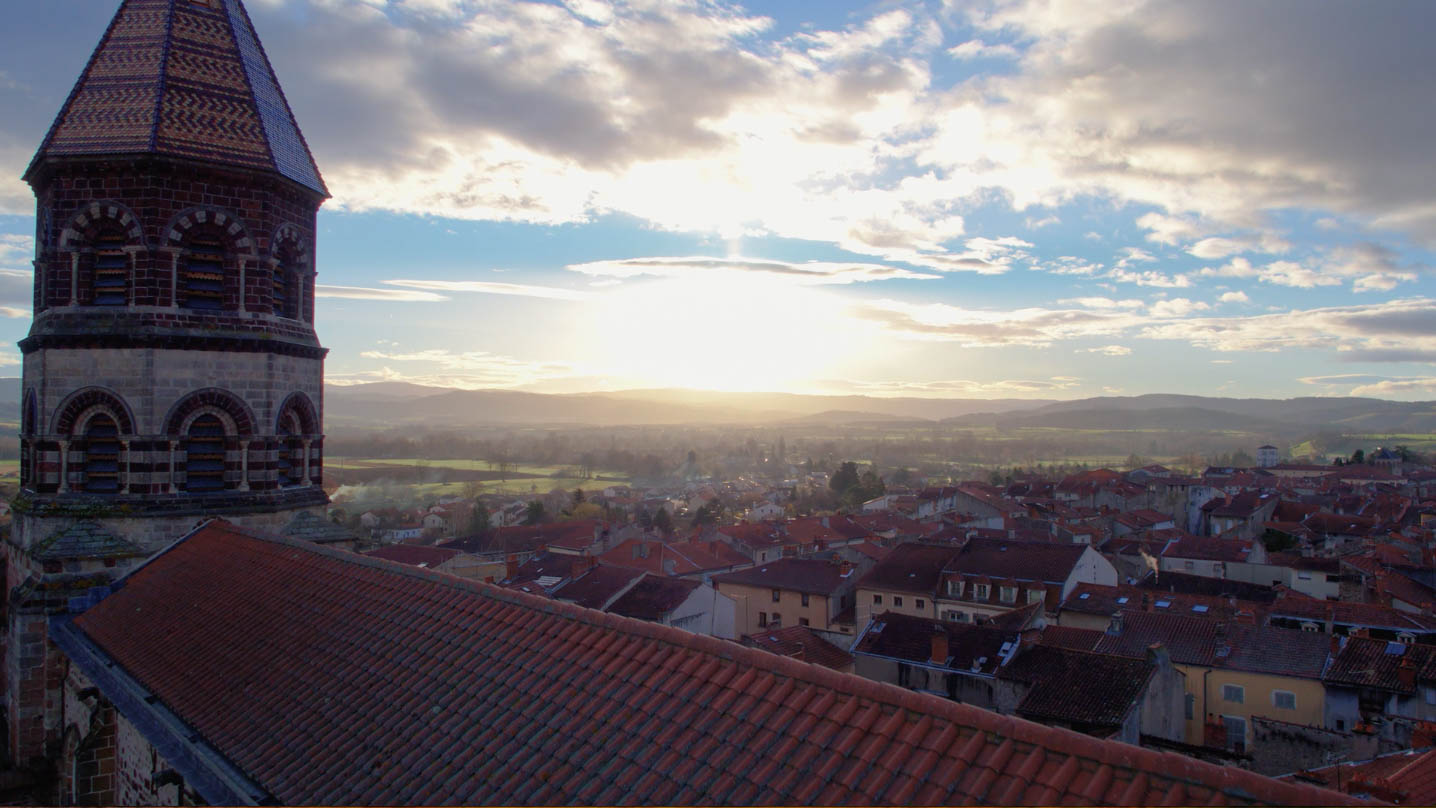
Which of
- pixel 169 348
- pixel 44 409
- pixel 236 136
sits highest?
pixel 236 136

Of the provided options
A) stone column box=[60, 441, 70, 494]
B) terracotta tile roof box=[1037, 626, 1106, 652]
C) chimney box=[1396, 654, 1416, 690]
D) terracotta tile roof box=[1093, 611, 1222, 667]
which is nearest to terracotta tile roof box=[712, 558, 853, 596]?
terracotta tile roof box=[1037, 626, 1106, 652]

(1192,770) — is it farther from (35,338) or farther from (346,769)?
(35,338)

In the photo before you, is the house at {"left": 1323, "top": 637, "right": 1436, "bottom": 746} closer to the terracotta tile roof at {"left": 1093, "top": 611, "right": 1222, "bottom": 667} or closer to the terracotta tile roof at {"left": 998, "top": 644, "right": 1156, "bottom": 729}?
the terracotta tile roof at {"left": 1093, "top": 611, "right": 1222, "bottom": 667}

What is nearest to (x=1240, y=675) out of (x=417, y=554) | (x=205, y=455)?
(x=205, y=455)

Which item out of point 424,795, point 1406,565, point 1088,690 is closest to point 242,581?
point 424,795

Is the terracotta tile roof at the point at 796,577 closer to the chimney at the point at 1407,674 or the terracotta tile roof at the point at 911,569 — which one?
the terracotta tile roof at the point at 911,569

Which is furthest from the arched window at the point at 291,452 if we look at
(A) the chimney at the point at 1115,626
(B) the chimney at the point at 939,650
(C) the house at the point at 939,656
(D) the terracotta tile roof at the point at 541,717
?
(A) the chimney at the point at 1115,626

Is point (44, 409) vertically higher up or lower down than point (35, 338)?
lower down
